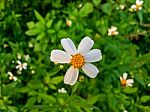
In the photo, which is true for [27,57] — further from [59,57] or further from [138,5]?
[59,57]

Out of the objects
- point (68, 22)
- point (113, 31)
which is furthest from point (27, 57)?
point (113, 31)

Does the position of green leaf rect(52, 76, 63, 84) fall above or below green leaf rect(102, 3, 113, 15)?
below

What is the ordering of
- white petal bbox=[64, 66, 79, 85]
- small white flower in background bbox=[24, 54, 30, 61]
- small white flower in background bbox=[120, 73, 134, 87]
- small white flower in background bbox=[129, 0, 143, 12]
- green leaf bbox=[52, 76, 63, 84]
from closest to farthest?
white petal bbox=[64, 66, 79, 85] < green leaf bbox=[52, 76, 63, 84] < small white flower in background bbox=[120, 73, 134, 87] < small white flower in background bbox=[24, 54, 30, 61] < small white flower in background bbox=[129, 0, 143, 12]

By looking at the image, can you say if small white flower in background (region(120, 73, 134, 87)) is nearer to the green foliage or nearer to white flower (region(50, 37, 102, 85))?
the green foliage

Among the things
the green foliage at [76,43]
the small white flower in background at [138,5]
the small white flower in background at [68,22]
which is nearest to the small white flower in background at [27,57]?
the green foliage at [76,43]

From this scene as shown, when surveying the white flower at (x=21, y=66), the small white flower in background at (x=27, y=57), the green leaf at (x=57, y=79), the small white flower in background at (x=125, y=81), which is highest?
the small white flower in background at (x=27, y=57)

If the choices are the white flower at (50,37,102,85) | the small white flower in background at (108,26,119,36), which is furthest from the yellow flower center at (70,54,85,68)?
the small white flower in background at (108,26,119,36)

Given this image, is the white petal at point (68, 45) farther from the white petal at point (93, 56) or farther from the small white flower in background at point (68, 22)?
the small white flower in background at point (68, 22)
